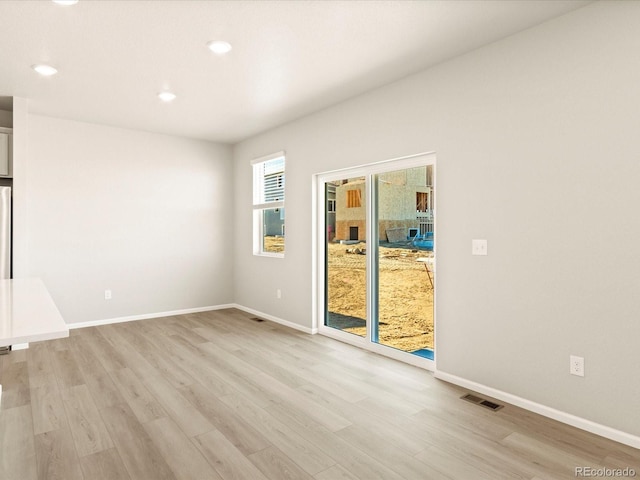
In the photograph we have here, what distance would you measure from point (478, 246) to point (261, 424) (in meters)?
2.02

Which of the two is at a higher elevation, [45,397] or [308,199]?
[308,199]

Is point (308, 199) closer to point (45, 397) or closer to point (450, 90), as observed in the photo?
point (450, 90)

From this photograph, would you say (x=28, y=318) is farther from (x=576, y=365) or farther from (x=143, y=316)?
(x=143, y=316)

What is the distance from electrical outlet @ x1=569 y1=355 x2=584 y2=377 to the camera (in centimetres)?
246

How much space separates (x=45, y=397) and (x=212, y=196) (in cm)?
379

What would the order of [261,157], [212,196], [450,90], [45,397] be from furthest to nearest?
[212,196] < [261,157] < [450,90] < [45,397]

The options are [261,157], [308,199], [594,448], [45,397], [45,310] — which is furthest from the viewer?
[261,157]

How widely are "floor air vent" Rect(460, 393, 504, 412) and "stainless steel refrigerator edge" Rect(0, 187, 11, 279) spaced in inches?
181

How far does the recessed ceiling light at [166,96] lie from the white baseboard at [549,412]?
3695mm

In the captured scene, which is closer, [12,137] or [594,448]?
Result: [594,448]

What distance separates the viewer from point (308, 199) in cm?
479

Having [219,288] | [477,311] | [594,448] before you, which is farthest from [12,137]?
[594,448]

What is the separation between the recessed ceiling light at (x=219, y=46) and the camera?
2905 mm

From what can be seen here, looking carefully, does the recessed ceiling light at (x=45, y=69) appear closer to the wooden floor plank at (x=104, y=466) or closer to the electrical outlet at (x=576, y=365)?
the wooden floor plank at (x=104, y=466)
